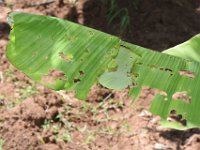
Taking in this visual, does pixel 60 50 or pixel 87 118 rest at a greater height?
→ pixel 60 50

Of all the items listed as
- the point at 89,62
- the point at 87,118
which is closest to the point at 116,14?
the point at 87,118

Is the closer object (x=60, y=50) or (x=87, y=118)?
(x=60, y=50)

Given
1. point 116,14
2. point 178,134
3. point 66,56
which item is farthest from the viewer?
point 116,14

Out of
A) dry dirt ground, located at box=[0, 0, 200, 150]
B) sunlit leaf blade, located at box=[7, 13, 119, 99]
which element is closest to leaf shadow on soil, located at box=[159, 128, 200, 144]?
dry dirt ground, located at box=[0, 0, 200, 150]

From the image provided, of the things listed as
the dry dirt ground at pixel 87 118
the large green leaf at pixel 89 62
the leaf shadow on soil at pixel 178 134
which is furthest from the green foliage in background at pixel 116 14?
the large green leaf at pixel 89 62

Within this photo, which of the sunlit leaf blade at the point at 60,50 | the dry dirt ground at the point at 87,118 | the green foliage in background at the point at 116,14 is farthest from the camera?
the green foliage in background at the point at 116,14

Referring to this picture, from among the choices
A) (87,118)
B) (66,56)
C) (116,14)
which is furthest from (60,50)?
(116,14)

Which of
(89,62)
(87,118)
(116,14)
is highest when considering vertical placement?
(89,62)

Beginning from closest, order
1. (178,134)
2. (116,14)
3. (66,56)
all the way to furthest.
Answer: (66,56) < (178,134) < (116,14)

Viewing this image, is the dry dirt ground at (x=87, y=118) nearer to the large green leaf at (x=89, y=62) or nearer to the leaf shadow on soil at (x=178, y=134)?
the leaf shadow on soil at (x=178, y=134)

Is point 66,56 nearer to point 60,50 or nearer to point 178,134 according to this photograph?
point 60,50
